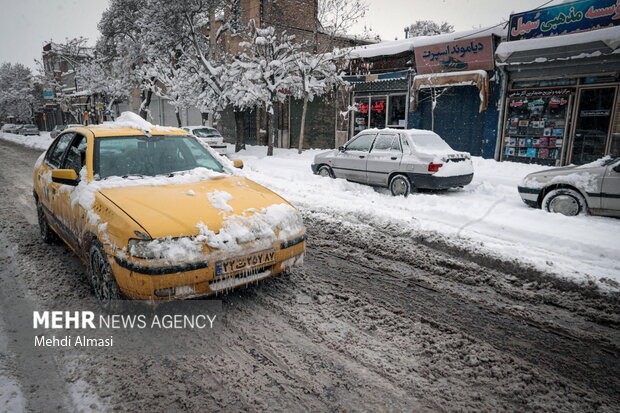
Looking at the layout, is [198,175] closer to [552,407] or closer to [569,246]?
[552,407]

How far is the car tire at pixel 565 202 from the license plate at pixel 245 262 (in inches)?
240

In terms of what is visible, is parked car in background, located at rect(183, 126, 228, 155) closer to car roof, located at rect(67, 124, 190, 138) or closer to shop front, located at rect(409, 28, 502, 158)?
shop front, located at rect(409, 28, 502, 158)

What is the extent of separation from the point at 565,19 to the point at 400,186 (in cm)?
852

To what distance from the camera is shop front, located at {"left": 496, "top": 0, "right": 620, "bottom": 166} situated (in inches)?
452

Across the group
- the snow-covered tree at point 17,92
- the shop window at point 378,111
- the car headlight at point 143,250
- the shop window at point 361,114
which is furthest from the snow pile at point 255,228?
the snow-covered tree at point 17,92

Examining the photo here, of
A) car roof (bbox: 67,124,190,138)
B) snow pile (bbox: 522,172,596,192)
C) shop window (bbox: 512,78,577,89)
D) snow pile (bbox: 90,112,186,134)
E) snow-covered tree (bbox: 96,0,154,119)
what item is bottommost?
snow pile (bbox: 522,172,596,192)

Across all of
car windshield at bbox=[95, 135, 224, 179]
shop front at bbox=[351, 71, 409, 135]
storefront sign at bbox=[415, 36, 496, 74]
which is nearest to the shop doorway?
storefront sign at bbox=[415, 36, 496, 74]

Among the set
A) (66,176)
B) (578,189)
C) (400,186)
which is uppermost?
(66,176)

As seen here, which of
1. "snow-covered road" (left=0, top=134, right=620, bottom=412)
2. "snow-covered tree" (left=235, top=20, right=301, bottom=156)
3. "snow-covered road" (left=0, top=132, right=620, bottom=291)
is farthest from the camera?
"snow-covered tree" (left=235, top=20, right=301, bottom=156)

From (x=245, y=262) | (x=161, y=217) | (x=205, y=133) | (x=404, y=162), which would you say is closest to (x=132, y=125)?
(x=161, y=217)

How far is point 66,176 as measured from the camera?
3.78 metres

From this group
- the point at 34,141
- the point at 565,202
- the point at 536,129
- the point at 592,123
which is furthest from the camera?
the point at 34,141

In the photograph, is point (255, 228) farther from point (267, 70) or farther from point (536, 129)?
point (267, 70)

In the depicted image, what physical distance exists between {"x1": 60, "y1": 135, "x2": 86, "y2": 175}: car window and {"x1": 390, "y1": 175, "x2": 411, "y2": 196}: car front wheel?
656 centimetres
